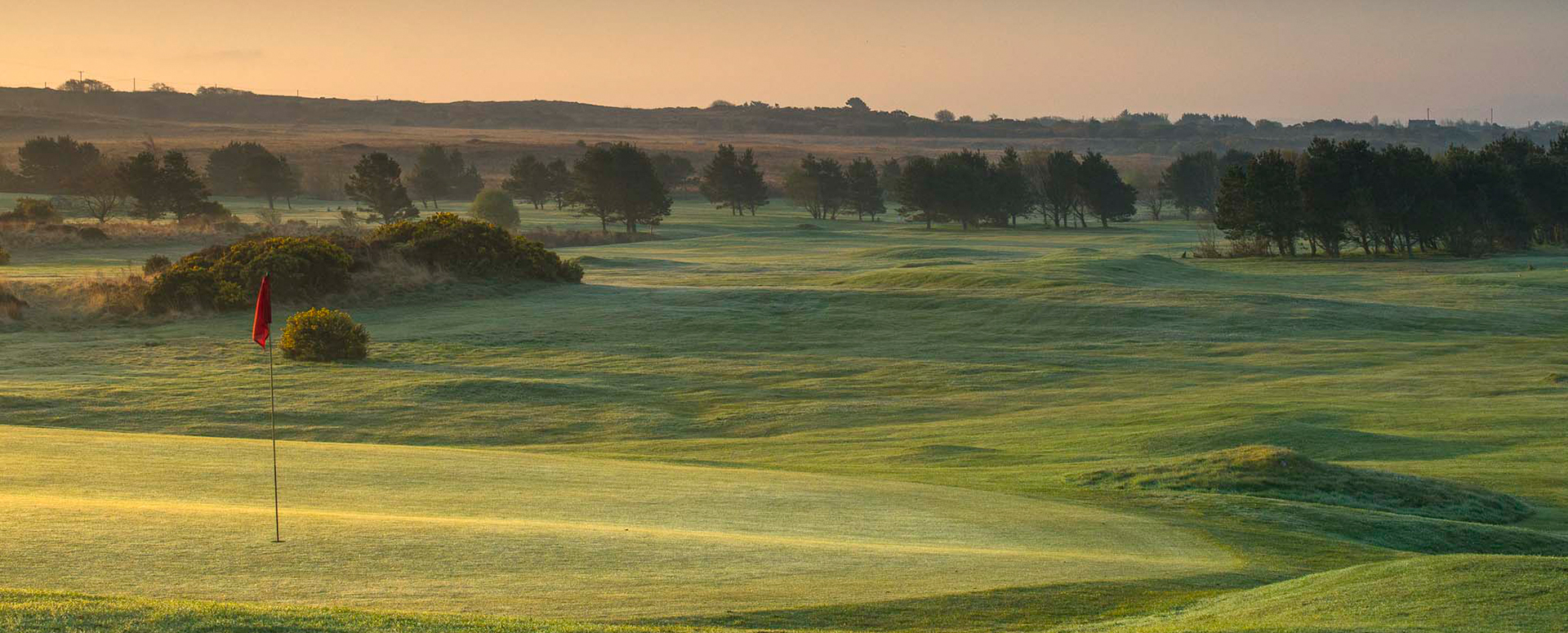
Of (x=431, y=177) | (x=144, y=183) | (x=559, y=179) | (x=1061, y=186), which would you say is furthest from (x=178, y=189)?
(x=1061, y=186)

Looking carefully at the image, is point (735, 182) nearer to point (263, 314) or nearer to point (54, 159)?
point (54, 159)

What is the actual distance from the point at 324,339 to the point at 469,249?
750 inches

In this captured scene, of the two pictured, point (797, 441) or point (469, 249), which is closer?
point (797, 441)

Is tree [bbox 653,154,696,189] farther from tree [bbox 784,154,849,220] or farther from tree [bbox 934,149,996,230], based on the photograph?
tree [bbox 934,149,996,230]

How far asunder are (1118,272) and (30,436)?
47356mm

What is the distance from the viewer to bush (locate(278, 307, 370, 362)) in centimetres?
3678

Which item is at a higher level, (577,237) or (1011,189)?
(1011,189)

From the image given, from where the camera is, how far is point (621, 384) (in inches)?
1347

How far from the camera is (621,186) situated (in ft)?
338

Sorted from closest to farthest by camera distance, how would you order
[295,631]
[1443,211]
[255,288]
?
[295,631], [255,288], [1443,211]

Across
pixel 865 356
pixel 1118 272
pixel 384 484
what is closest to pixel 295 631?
pixel 384 484

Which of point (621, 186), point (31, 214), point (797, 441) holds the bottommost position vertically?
point (797, 441)

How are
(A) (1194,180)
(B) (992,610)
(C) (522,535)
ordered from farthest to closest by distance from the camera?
(A) (1194,180) < (C) (522,535) < (B) (992,610)

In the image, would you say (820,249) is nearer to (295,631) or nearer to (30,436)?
(30,436)
